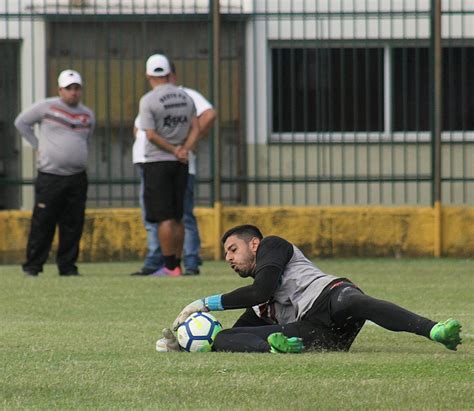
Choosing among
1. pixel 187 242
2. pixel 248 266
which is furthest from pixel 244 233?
pixel 187 242

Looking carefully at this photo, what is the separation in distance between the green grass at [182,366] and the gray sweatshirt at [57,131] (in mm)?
2257

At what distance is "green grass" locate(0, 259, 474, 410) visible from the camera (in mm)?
6340

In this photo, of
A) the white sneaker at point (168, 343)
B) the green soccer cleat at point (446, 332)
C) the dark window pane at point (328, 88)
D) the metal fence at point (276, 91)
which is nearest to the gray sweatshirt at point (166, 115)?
the metal fence at point (276, 91)

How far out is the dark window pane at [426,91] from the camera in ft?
56.5

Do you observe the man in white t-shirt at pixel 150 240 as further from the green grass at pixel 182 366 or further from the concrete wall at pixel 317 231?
the green grass at pixel 182 366

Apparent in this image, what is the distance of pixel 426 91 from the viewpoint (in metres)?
17.9

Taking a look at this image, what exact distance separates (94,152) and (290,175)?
7.15 feet

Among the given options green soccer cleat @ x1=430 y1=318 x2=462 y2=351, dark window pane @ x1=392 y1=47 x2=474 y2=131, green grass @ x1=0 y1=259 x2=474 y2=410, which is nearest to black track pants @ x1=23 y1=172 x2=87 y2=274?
green grass @ x1=0 y1=259 x2=474 y2=410

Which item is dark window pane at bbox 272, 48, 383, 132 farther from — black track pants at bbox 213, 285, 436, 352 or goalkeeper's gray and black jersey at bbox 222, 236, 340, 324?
black track pants at bbox 213, 285, 436, 352

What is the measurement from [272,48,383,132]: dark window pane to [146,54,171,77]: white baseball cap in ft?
11.2

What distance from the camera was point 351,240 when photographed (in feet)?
53.2

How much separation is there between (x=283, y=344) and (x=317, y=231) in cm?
835

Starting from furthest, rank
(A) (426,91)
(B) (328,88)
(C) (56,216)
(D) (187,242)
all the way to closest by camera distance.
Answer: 1. (A) (426,91)
2. (B) (328,88)
3. (D) (187,242)
4. (C) (56,216)

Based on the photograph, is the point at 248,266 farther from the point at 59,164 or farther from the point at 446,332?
the point at 59,164
